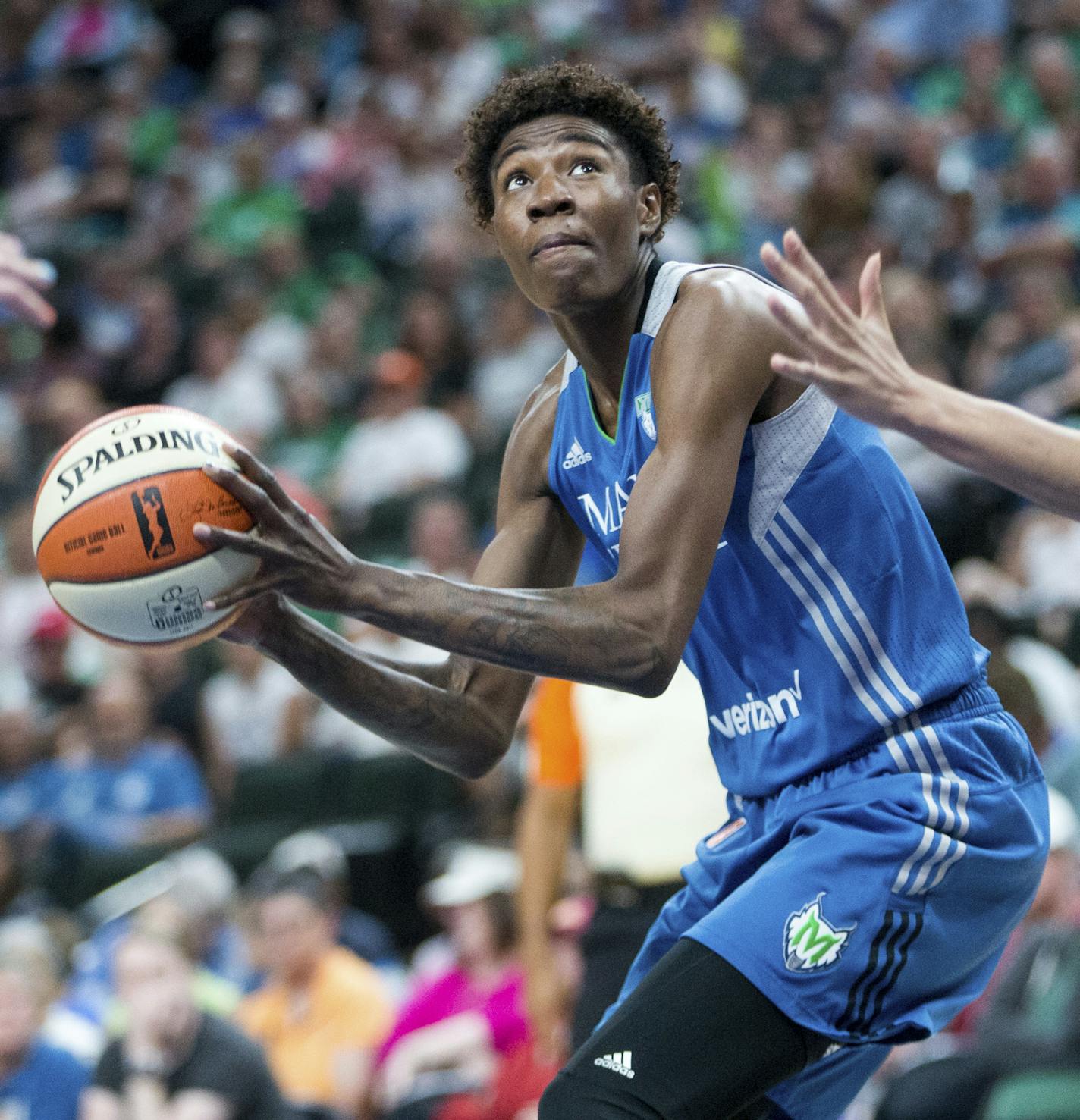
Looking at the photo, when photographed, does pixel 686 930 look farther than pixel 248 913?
No

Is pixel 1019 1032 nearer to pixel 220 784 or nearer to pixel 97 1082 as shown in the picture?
pixel 97 1082

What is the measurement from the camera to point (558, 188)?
3.34 meters

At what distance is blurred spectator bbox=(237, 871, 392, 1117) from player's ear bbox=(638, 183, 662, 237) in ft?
12.8

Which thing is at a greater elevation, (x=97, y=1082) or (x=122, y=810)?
(x=122, y=810)

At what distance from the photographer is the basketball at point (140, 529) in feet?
9.91

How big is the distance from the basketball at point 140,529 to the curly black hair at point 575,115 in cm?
84

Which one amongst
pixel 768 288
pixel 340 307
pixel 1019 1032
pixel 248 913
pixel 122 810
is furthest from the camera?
pixel 340 307

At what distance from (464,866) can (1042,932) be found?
223cm

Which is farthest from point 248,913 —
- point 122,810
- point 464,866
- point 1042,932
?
point 1042,932

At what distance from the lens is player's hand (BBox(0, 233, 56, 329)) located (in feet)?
13.8

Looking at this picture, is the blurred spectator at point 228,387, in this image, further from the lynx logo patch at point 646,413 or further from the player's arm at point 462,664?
the lynx logo patch at point 646,413

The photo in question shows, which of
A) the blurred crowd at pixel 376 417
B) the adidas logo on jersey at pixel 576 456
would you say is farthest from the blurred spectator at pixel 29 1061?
the adidas logo on jersey at pixel 576 456

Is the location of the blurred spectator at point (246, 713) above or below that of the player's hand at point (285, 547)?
above

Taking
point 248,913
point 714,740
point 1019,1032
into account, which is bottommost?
point 1019,1032
